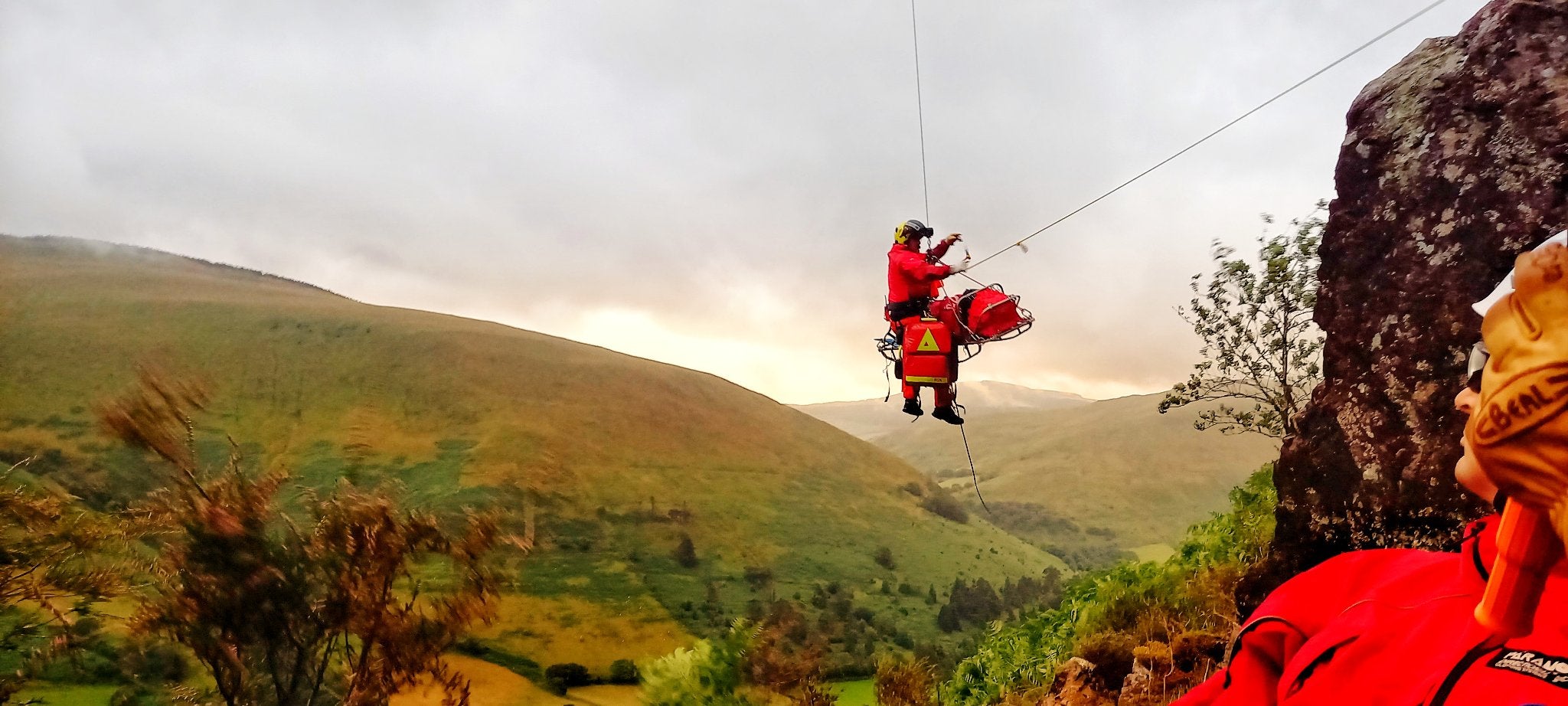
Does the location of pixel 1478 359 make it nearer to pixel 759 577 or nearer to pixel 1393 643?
pixel 1393 643

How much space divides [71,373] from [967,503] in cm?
1302

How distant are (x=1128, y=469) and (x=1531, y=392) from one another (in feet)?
43.5

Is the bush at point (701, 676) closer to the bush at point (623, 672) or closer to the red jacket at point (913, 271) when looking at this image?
the bush at point (623, 672)

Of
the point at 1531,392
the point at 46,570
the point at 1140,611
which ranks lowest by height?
the point at 46,570

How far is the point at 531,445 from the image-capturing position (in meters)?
8.14

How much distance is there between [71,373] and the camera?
281 inches

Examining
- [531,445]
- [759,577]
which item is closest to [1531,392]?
[759,577]

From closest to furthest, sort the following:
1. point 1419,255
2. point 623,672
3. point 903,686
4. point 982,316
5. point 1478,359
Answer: point 1478,359
point 1419,255
point 982,316
point 903,686
point 623,672

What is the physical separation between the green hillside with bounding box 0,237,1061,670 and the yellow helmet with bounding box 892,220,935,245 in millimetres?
4874

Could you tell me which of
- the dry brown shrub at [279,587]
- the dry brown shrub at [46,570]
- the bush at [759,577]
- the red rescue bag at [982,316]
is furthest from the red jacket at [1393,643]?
the dry brown shrub at [46,570]

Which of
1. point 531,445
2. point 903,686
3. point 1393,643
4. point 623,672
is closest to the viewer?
point 1393,643

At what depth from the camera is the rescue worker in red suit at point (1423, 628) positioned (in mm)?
1091

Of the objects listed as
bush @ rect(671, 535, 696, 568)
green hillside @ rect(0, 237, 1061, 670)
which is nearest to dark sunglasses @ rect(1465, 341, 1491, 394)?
green hillside @ rect(0, 237, 1061, 670)

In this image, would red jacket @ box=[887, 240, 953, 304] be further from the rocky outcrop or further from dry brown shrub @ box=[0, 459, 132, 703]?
dry brown shrub @ box=[0, 459, 132, 703]
